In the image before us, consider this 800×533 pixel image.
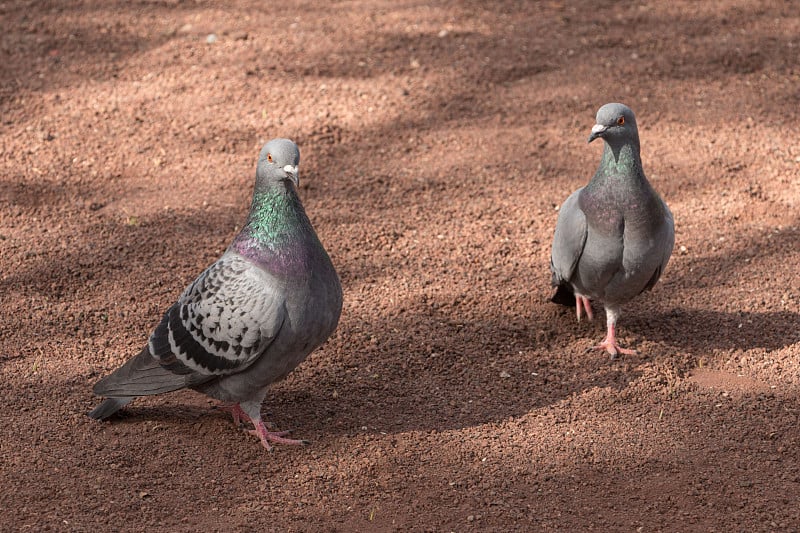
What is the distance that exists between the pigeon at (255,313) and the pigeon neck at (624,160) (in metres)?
1.53

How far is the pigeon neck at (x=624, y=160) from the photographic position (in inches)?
182

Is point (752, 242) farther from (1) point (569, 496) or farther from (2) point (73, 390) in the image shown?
(2) point (73, 390)

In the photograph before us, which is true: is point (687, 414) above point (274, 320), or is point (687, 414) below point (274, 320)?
below

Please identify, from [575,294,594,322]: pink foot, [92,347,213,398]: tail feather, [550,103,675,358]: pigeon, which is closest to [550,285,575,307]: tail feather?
[575,294,594,322]: pink foot

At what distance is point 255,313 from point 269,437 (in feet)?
2.30

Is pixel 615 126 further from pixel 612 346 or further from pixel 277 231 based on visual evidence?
pixel 277 231

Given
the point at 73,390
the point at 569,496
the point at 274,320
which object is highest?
the point at 274,320

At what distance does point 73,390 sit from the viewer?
4.62 meters

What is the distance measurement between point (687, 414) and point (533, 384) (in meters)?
0.76

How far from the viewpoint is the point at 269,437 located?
4.34 metres

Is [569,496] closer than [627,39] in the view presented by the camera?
Yes

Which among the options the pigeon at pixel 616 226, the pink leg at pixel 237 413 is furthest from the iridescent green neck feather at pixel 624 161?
the pink leg at pixel 237 413

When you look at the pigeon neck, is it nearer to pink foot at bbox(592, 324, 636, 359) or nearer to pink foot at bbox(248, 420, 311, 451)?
pink foot at bbox(592, 324, 636, 359)

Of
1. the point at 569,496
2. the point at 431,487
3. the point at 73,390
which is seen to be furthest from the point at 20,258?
the point at 569,496
